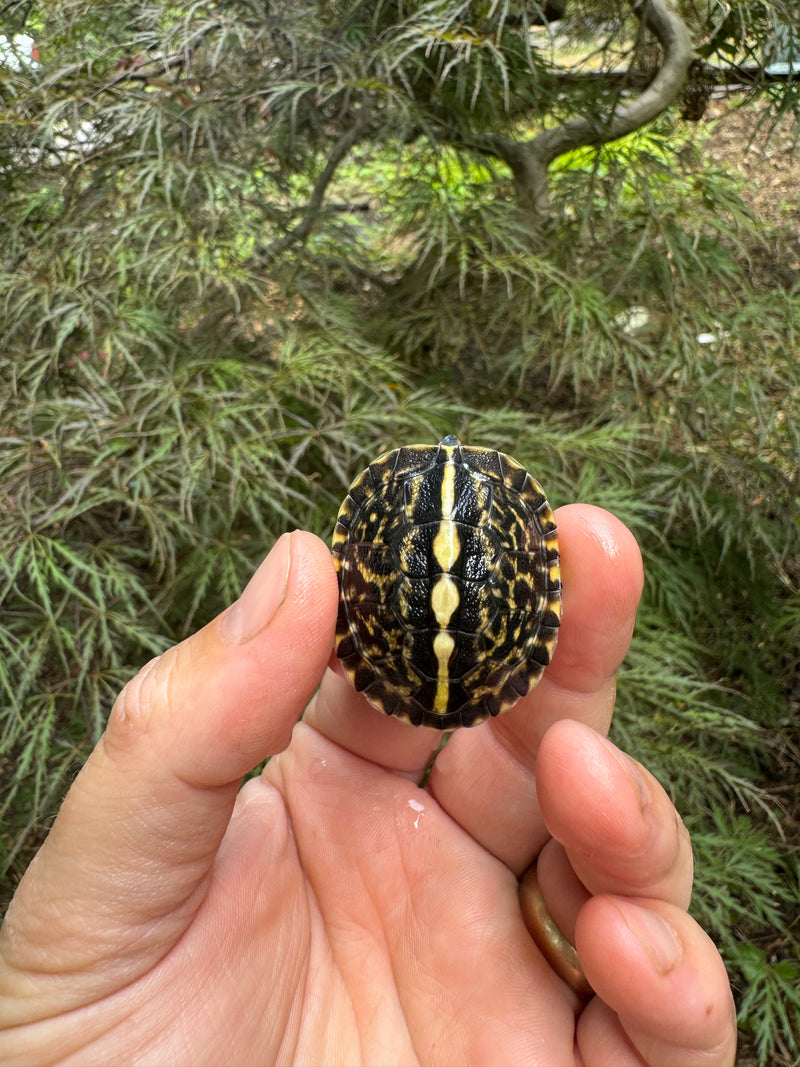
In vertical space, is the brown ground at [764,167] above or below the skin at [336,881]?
below

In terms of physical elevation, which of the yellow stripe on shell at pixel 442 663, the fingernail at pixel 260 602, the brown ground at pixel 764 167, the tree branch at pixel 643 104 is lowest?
the brown ground at pixel 764 167

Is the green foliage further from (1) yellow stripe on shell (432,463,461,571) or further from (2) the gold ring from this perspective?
(2) the gold ring

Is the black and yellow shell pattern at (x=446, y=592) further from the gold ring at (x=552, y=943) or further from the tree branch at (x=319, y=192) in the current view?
the tree branch at (x=319, y=192)

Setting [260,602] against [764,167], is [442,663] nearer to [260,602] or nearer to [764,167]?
[260,602]

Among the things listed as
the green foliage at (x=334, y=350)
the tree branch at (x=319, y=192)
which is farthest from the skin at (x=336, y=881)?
the tree branch at (x=319, y=192)

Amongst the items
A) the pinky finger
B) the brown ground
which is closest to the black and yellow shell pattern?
the pinky finger

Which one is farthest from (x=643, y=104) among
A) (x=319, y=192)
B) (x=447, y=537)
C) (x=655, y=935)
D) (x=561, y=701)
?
(x=655, y=935)

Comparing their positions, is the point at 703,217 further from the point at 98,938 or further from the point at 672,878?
the point at 98,938
